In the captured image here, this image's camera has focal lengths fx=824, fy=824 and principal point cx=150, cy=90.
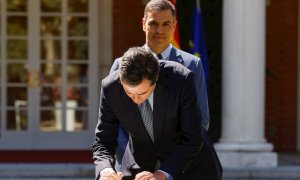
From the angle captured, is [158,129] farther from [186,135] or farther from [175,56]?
[175,56]

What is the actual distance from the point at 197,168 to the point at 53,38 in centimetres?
993

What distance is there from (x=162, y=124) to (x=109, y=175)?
35cm

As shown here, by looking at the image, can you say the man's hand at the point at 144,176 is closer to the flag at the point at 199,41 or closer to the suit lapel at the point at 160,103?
the suit lapel at the point at 160,103

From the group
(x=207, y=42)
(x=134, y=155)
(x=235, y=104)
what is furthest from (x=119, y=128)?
(x=207, y=42)

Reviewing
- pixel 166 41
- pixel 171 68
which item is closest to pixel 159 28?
pixel 166 41

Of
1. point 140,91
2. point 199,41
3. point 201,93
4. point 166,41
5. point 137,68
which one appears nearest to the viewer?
point 137,68

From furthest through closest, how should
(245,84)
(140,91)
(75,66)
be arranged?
1. (75,66)
2. (245,84)
3. (140,91)

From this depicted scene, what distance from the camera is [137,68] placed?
3357 millimetres

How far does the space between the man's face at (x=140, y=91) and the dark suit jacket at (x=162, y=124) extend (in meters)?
0.12

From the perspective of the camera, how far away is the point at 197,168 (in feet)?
12.5

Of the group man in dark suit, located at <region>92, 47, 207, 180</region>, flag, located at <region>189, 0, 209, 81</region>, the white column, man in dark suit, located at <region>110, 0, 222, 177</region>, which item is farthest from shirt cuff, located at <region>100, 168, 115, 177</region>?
flag, located at <region>189, 0, 209, 81</region>

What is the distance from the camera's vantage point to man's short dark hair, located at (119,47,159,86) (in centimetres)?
336

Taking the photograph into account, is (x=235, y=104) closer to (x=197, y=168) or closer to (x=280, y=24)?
(x=280, y=24)

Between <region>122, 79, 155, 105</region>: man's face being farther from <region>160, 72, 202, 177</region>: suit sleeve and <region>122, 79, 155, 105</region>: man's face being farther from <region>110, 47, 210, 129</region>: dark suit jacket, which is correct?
<region>110, 47, 210, 129</region>: dark suit jacket
